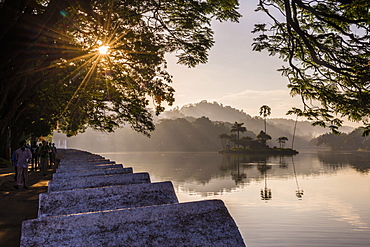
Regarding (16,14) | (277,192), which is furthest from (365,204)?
(16,14)

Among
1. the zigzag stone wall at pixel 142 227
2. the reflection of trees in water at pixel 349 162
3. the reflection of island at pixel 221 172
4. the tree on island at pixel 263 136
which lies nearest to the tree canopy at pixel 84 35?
the zigzag stone wall at pixel 142 227

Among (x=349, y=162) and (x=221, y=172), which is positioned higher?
(x=221, y=172)

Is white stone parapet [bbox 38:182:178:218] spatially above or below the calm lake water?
above

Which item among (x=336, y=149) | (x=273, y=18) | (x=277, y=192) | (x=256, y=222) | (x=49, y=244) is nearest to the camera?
(x=49, y=244)

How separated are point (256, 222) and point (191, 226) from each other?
632 inches

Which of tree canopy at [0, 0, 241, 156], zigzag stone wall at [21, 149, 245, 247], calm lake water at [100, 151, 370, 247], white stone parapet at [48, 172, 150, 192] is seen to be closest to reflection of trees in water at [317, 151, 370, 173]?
calm lake water at [100, 151, 370, 247]

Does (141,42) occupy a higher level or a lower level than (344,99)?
higher

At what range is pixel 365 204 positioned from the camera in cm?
2277

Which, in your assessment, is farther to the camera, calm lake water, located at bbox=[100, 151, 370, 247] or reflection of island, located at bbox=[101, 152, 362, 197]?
reflection of island, located at bbox=[101, 152, 362, 197]

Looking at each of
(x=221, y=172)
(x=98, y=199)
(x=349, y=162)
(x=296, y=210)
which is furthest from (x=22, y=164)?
(x=349, y=162)

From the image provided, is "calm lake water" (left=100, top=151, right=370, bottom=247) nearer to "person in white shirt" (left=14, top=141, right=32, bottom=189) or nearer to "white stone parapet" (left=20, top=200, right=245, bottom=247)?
"person in white shirt" (left=14, top=141, right=32, bottom=189)

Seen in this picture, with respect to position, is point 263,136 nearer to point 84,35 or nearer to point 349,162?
point 349,162

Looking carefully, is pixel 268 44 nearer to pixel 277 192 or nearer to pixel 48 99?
pixel 48 99

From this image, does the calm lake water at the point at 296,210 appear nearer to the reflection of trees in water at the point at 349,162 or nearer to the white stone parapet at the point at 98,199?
the white stone parapet at the point at 98,199
